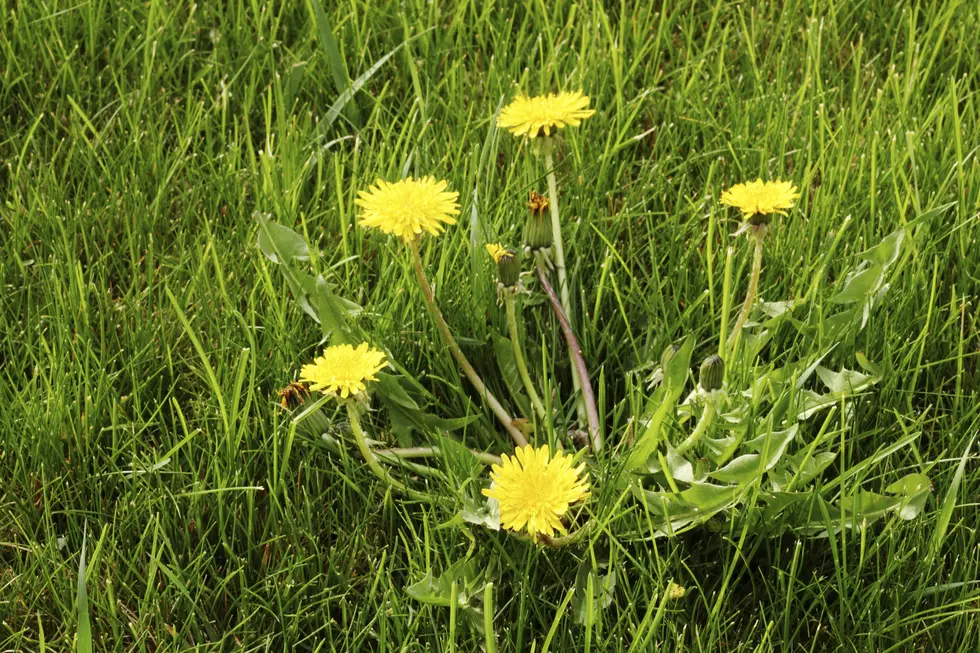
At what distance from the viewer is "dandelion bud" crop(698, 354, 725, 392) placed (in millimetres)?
1257

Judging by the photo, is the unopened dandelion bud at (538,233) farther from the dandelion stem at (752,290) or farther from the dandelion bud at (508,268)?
the dandelion stem at (752,290)

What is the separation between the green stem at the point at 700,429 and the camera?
130 centimetres

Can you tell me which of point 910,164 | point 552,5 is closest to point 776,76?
point 910,164

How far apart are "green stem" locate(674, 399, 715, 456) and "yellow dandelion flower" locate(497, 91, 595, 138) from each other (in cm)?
44

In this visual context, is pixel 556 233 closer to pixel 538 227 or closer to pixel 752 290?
pixel 538 227

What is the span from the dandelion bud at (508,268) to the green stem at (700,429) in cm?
30

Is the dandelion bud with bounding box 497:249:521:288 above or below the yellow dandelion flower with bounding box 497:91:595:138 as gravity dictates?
below

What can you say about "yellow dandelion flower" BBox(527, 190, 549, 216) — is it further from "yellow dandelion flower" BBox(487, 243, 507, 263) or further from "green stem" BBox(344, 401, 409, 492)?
"green stem" BBox(344, 401, 409, 492)

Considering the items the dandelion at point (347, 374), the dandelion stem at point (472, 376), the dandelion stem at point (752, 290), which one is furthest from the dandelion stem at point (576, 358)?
the dandelion at point (347, 374)

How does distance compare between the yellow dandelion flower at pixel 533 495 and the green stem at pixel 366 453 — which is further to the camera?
the green stem at pixel 366 453

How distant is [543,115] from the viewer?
1.46m

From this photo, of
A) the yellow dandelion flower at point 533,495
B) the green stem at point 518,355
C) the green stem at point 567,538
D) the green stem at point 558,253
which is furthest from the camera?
the green stem at point 558,253

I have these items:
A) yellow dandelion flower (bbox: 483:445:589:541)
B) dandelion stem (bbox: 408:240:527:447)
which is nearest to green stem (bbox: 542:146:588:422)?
dandelion stem (bbox: 408:240:527:447)

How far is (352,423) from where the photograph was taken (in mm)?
1313
